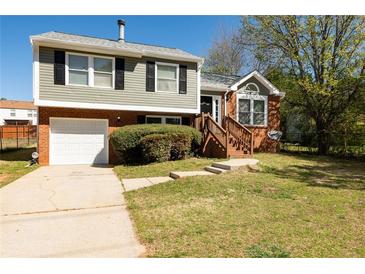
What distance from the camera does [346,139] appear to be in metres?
14.3

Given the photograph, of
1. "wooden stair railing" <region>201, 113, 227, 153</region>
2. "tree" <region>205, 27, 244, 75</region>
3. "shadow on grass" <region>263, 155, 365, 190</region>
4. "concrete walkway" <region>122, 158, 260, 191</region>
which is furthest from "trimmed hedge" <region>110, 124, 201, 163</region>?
"tree" <region>205, 27, 244, 75</region>

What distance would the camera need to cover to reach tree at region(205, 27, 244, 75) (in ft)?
93.4

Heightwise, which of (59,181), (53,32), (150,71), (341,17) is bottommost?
(59,181)

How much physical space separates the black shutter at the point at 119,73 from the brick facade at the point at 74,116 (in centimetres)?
122

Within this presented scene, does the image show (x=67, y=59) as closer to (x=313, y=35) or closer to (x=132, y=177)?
(x=132, y=177)

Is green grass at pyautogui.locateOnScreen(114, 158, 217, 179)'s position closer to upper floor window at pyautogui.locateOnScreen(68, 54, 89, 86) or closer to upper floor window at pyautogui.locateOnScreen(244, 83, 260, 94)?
upper floor window at pyautogui.locateOnScreen(68, 54, 89, 86)

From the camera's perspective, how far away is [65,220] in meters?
4.49

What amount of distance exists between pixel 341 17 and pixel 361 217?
13.8 m

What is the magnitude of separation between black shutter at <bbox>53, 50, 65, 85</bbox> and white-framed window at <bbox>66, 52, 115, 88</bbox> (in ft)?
0.54

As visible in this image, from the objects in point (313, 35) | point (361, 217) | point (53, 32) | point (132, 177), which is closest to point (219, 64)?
point (313, 35)

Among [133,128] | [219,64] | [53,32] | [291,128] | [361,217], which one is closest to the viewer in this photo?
[361,217]

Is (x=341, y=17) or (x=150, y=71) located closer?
(x=150, y=71)

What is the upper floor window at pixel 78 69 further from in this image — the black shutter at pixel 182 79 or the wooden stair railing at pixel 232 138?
the wooden stair railing at pixel 232 138

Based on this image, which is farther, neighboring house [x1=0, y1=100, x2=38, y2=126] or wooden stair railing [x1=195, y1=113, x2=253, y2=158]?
neighboring house [x1=0, y1=100, x2=38, y2=126]
